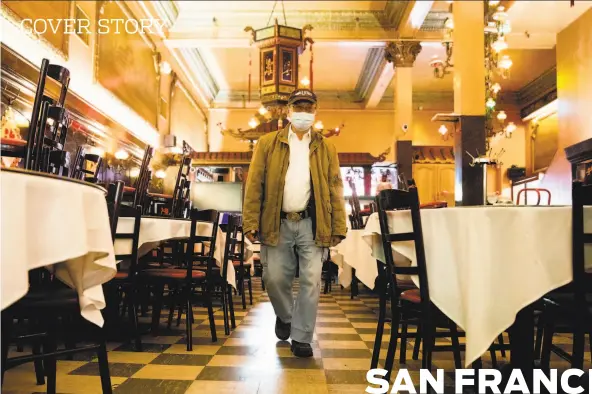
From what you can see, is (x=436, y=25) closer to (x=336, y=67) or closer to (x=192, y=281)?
(x=336, y=67)

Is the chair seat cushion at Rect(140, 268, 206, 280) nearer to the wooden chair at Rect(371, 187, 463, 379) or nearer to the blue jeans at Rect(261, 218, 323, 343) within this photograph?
the blue jeans at Rect(261, 218, 323, 343)

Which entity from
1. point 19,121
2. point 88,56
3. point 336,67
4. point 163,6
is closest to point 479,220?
point 19,121

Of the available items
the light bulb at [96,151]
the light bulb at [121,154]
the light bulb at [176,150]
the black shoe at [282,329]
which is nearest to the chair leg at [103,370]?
the black shoe at [282,329]

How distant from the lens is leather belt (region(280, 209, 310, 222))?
312cm

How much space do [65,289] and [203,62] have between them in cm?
1191

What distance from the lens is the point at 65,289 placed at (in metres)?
1.97

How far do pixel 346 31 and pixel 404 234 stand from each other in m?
9.40

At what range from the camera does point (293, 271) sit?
10.6ft

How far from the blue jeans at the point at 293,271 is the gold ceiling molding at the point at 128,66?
5394 millimetres

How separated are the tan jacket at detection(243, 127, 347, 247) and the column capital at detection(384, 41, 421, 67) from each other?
8241 millimetres

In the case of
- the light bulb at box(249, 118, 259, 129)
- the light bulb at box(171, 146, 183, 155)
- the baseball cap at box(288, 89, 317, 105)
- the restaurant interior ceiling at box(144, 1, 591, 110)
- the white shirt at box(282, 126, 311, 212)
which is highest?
the restaurant interior ceiling at box(144, 1, 591, 110)

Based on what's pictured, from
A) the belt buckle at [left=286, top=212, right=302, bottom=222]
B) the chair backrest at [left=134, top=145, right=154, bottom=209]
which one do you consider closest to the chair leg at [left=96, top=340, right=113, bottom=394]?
the belt buckle at [left=286, top=212, right=302, bottom=222]

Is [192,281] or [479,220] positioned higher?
[479,220]

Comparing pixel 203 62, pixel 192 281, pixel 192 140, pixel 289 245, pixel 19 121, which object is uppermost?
pixel 203 62
